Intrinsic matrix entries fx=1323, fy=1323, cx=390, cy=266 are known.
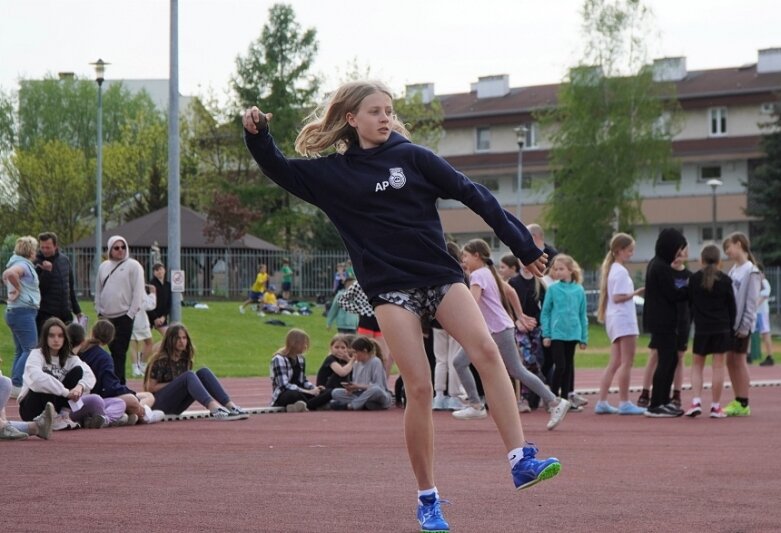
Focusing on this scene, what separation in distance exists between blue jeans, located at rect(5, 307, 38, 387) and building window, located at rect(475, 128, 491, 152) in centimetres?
7016

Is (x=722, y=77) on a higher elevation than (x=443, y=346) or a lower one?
higher

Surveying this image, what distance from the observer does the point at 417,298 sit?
621 centimetres

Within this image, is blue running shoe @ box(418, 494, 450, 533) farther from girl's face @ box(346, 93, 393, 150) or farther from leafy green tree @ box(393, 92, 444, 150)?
leafy green tree @ box(393, 92, 444, 150)

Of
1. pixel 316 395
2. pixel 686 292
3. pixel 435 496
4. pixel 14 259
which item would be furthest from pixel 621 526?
pixel 14 259

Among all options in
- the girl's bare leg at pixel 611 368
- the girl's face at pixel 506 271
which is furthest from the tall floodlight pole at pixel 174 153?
the girl's bare leg at pixel 611 368

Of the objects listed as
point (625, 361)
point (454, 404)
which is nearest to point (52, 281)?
point (454, 404)

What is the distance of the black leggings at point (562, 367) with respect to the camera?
16344mm

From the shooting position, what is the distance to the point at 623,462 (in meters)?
10.2

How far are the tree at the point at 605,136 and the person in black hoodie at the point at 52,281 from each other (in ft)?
164

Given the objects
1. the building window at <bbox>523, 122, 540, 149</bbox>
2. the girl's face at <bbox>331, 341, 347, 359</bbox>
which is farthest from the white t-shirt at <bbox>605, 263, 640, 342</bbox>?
the building window at <bbox>523, 122, 540, 149</bbox>

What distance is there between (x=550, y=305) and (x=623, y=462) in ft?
20.1

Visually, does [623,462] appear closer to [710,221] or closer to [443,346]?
[443,346]

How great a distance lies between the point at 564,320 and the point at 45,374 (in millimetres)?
6501

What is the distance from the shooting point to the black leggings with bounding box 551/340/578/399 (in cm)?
1634
